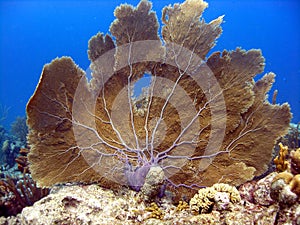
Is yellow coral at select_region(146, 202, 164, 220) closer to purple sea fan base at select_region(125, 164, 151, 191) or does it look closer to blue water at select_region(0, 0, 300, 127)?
purple sea fan base at select_region(125, 164, 151, 191)

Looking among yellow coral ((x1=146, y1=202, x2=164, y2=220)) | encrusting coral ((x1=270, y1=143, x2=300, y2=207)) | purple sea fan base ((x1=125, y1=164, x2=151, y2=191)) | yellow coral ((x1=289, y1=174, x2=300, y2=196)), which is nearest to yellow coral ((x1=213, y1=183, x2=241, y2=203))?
encrusting coral ((x1=270, y1=143, x2=300, y2=207))

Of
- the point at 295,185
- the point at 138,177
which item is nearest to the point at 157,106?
the point at 138,177

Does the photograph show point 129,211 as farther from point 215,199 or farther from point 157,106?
point 157,106

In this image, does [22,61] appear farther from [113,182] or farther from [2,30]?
[113,182]

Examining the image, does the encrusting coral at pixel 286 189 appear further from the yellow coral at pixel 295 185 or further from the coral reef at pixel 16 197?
the coral reef at pixel 16 197

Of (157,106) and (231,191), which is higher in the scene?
(157,106)

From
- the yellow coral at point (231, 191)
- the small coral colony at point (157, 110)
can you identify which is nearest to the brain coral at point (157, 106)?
the small coral colony at point (157, 110)

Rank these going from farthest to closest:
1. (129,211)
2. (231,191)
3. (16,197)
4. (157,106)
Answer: (16,197) < (157,106) < (129,211) < (231,191)

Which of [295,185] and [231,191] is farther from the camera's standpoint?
[231,191]

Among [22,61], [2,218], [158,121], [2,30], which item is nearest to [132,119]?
[158,121]
